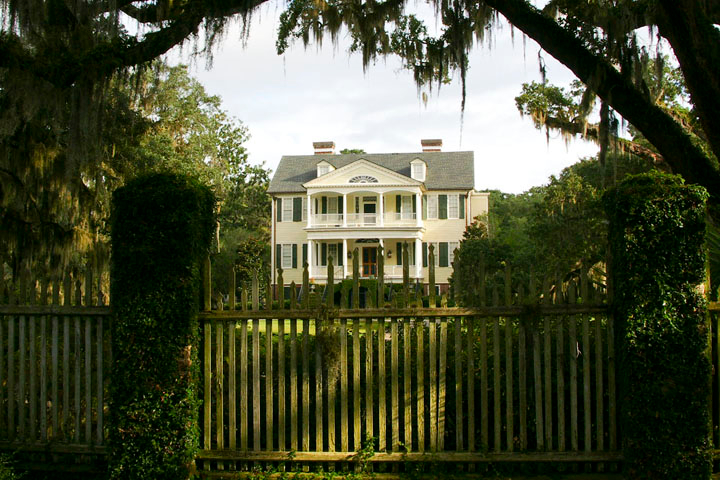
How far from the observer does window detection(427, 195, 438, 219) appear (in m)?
34.3

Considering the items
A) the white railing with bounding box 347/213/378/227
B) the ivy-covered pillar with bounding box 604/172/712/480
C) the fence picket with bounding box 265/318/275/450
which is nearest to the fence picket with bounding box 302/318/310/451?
the fence picket with bounding box 265/318/275/450

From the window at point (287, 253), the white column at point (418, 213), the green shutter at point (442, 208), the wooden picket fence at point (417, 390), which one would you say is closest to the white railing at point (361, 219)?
the white column at point (418, 213)

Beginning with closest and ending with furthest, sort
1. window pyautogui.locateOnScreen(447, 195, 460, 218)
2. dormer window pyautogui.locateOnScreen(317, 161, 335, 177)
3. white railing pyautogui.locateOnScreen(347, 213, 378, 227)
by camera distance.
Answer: window pyautogui.locateOnScreen(447, 195, 460, 218) → white railing pyautogui.locateOnScreen(347, 213, 378, 227) → dormer window pyautogui.locateOnScreen(317, 161, 335, 177)

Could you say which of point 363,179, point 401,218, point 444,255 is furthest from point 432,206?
point 363,179

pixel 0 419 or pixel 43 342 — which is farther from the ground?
pixel 43 342

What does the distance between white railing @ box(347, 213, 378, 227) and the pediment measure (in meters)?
1.83

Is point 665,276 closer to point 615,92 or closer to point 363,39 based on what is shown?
point 615,92

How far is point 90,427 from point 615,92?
6851mm

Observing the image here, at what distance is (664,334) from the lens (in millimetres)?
4543

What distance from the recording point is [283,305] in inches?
204

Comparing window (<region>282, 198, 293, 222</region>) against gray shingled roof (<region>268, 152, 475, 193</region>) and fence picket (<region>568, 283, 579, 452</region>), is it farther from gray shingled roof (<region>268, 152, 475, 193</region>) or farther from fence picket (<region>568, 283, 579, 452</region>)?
fence picket (<region>568, 283, 579, 452</region>)

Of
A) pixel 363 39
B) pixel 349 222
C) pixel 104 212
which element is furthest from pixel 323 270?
pixel 363 39

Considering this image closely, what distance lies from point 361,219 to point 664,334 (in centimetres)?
2982

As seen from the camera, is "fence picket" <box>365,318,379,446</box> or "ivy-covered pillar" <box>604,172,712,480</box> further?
"fence picket" <box>365,318,379,446</box>
